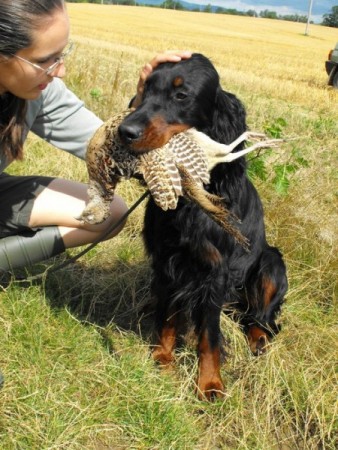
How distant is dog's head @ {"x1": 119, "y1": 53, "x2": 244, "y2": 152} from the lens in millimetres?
2203

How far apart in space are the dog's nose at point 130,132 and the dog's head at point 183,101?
0.08 m

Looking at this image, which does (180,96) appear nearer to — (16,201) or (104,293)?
(16,201)

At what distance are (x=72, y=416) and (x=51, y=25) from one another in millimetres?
1624

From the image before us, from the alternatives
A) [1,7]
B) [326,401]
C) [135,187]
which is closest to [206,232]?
[326,401]

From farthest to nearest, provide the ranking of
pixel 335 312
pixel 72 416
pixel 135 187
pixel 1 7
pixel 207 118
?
pixel 135 187 → pixel 335 312 → pixel 207 118 → pixel 72 416 → pixel 1 7

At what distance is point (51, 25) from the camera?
2158 mm

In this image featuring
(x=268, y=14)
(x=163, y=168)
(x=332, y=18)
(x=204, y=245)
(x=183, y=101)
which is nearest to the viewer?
(x=163, y=168)

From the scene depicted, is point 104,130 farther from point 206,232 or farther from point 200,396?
point 200,396

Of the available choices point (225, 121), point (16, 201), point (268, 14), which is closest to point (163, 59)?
point (225, 121)

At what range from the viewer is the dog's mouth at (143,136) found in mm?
2025

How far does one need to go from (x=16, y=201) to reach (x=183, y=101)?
3.75ft

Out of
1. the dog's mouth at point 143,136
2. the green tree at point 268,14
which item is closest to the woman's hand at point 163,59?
the dog's mouth at point 143,136

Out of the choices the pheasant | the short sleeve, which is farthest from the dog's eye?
the short sleeve

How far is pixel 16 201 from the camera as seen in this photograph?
9.45 feet
